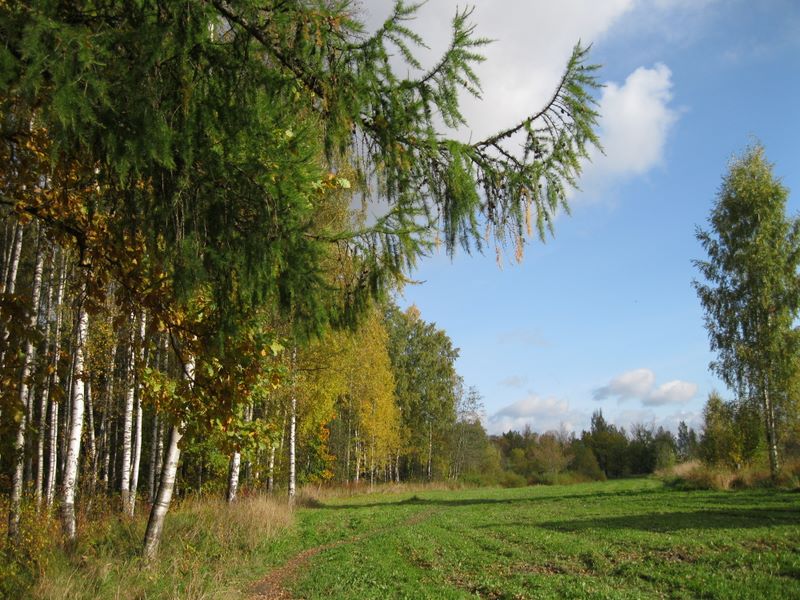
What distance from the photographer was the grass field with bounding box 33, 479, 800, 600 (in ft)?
24.1

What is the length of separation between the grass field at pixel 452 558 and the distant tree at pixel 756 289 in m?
7.80

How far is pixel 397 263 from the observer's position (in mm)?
4250

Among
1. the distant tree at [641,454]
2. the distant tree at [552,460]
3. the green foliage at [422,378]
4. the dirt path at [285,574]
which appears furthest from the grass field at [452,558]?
the distant tree at [641,454]

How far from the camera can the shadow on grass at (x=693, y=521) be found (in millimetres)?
12395

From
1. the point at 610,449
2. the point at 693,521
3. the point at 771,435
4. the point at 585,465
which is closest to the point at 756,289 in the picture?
the point at 771,435

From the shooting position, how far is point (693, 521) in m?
13.3

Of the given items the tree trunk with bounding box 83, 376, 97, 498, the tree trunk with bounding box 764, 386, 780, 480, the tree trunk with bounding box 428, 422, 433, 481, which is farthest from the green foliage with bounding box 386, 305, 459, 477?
the tree trunk with bounding box 83, 376, 97, 498

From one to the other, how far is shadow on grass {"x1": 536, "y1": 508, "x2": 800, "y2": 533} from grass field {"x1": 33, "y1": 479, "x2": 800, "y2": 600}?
0.03 metres

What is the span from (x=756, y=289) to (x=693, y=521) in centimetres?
1305

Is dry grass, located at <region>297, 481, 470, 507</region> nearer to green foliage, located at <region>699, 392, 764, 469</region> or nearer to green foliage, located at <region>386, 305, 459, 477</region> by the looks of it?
green foliage, located at <region>386, 305, 459, 477</region>

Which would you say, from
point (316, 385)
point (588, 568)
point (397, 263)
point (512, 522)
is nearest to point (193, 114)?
point (397, 263)

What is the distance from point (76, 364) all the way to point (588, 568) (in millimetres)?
9926

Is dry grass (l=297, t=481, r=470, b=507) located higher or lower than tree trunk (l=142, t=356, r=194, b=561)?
lower

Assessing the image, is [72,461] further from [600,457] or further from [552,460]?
[600,457]
